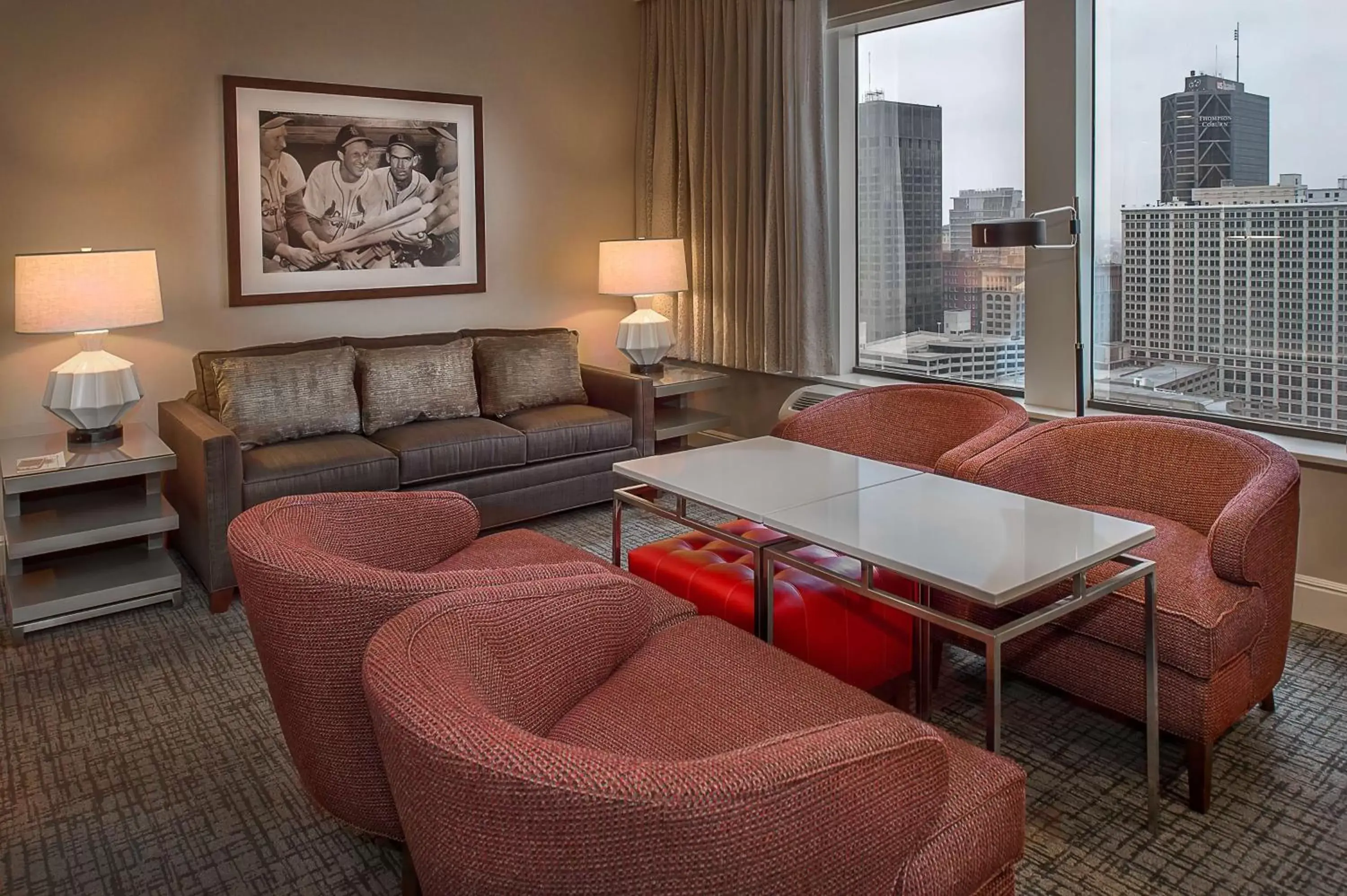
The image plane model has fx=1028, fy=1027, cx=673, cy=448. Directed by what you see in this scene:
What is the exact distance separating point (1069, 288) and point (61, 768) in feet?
12.1

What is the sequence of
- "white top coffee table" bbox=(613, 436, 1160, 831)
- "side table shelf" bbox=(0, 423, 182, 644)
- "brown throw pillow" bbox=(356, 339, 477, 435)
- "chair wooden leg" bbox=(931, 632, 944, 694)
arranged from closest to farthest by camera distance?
"white top coffee table" bbox=(613, 436, 1160, 831)
"chair wooden leg" bbox=(931, 632, 944, 694)
"side table shelf" bbox=(0, 423, 182, 644)
"brown throw pillow" bbox=(356, 339, 477, 435)

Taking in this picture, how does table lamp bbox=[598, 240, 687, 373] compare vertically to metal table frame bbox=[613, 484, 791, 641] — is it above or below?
above

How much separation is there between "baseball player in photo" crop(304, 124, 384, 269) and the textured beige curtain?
157 centimetres

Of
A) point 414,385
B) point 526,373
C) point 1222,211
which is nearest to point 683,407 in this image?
point 526,373

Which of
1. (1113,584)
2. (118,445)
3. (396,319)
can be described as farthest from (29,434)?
(1113,584)

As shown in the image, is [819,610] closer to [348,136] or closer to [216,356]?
[216,356]

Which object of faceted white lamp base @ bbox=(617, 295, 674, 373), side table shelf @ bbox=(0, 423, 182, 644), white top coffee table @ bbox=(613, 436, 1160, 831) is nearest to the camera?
white top coffee table @ bbox=(613, 436, 1160, 831)

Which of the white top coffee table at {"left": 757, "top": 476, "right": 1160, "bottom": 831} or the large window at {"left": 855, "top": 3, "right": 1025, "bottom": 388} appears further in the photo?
the large window at {"left": 855, "top": 3, "right": 1025, "bottom": 388}

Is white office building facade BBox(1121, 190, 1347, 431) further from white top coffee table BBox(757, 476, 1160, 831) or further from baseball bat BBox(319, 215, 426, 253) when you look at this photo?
baseball bat BBox(319, 215, 426, 253)

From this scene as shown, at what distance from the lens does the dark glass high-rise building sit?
138 inches

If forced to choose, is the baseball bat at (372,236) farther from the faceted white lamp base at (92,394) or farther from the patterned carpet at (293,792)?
the patterned carpet at (293,792)

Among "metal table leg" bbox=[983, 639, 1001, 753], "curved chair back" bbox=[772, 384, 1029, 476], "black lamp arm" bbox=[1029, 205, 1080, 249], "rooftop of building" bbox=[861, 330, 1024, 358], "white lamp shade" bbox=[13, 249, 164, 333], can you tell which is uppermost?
"black lamp arm" bbox=[1029, 205, 1080, 249]

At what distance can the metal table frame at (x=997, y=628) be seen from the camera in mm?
1989

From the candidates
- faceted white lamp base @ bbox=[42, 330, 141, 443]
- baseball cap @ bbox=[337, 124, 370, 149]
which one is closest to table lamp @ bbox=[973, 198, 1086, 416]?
baseball cap @ bbox=[337, 124, 370, 149]
